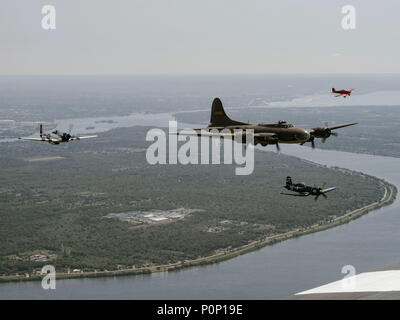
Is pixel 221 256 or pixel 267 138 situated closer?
pixel 267 138

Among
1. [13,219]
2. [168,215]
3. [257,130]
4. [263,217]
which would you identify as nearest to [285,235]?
[263,217]

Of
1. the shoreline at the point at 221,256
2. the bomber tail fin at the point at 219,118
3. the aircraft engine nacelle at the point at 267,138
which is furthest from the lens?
the shoreline at the point at 221,256

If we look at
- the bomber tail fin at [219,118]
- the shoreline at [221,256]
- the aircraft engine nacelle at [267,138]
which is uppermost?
the bomber tail fin at [219,118]

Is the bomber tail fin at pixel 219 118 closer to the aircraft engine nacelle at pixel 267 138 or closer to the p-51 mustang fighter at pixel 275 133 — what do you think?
the p-51 mustang fighter at pixel 275 133

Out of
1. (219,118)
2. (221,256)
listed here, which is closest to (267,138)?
(219,118)

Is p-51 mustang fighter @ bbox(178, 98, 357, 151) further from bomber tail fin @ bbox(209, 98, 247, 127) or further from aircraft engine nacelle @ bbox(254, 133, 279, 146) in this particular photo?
bomber tail fin @ bbox(209, 98, 247, 127)

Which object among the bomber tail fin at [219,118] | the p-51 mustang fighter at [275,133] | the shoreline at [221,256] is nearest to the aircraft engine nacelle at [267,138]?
the p-51 mustang fighter at [275,133]

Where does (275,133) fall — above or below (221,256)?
above

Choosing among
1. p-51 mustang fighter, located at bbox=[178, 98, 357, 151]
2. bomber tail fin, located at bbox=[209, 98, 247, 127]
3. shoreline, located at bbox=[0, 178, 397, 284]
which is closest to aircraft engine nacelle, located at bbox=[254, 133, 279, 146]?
p-51 mustang fighter, located at bbox=[178, 98, 357, 151]

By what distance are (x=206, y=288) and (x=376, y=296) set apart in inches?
2259

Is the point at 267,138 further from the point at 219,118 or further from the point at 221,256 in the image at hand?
the point at 221,256

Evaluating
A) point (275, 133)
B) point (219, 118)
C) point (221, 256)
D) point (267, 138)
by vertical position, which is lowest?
point (221, 256)
